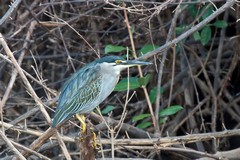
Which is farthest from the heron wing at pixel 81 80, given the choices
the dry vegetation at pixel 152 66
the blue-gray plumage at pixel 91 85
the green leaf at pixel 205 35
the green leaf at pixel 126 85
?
the green leaf at pixel 205 35

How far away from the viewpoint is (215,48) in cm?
517

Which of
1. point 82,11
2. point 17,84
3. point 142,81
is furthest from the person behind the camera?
point 17,84

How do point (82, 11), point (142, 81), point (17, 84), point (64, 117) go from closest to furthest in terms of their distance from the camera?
point (64, 117) → point (142, 81) → point (82, 11) → point (17, 84)

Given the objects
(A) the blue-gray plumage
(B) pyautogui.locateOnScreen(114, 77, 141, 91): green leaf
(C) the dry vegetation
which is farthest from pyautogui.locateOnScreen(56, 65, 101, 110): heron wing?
(C) the dry vegetation

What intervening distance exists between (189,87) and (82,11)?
0.94 meters

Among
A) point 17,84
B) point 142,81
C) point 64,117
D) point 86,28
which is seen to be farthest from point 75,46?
point 64,117

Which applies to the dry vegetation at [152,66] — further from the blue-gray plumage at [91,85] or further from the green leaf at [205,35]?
the blue-gray plumage at [91,85]

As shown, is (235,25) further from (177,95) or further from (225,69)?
(177,95)

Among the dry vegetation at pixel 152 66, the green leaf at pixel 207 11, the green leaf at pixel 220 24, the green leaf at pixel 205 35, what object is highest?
the green leaf at pixel 207 11

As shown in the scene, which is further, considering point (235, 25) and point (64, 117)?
point (235, 25)

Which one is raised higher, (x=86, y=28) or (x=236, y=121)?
(x=86, y=28)

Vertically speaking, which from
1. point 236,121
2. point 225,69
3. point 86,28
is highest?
point 86,28

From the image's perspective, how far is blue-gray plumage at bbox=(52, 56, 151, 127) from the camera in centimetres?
375

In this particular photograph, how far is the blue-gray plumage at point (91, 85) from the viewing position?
3746 millimetres
